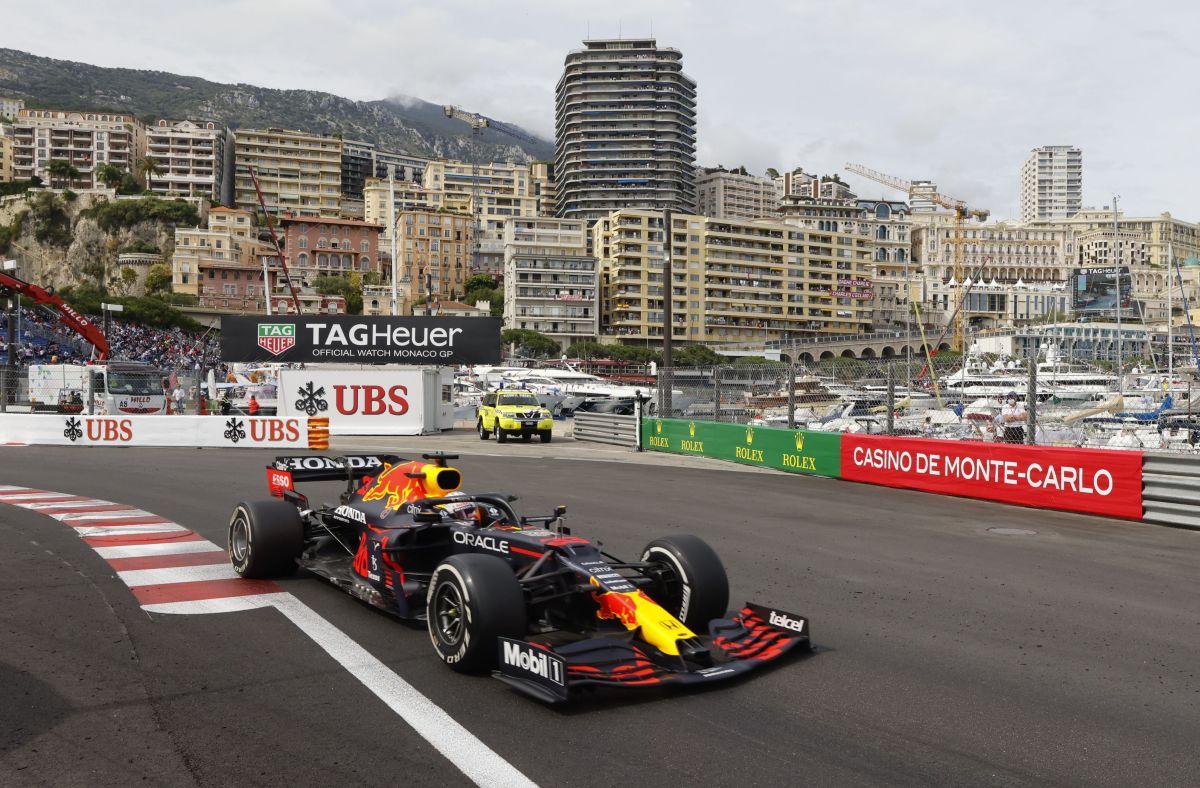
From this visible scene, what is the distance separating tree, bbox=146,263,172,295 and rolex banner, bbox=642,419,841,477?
398 feet

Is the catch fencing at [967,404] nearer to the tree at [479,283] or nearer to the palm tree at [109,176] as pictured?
the tree at [479,283]

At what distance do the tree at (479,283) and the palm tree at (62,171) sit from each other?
227 feet

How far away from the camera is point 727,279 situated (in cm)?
13962

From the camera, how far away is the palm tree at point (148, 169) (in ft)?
546

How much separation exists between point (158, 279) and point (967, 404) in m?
131

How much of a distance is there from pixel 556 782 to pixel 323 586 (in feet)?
14.7

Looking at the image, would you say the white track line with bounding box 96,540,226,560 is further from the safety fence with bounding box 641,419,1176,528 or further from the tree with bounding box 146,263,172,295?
the tree with bounding box 146,263,172,295

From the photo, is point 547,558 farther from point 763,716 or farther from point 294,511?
point 294,511

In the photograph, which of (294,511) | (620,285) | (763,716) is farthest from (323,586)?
(620,285)

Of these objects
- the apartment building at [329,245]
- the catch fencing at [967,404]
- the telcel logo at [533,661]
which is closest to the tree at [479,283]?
the apartment building at [329,245]

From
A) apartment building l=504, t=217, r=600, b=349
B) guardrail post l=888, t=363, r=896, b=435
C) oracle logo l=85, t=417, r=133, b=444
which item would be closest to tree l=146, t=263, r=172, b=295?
apartment building l=504, t=217, r=600, b=349

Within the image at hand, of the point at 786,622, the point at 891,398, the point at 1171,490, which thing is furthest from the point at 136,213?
the point at 786,622

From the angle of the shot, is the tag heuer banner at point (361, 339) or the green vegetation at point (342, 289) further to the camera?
the green vegetation at point (342, 289)

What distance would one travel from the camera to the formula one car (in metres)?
5.26
